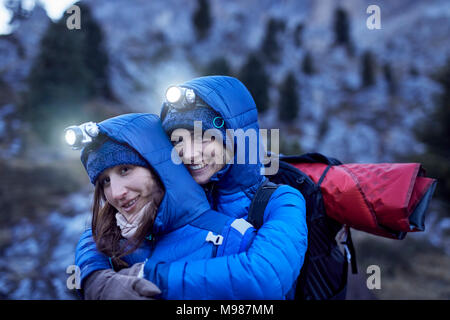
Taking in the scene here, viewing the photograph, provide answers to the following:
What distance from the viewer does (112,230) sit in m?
1.81

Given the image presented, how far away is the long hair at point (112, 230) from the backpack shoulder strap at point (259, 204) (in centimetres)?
60

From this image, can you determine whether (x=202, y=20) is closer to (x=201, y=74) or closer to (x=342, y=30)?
(x=201, y=74)

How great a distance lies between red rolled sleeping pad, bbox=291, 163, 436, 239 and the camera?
75.6 inches

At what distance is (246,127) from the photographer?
1.97 metres

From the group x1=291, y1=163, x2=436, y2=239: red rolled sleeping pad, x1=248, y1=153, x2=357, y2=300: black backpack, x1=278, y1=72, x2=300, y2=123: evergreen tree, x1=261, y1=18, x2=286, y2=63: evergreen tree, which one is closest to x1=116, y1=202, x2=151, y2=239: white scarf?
x1=248, y1=153, x2=357, y2=300: black backpack

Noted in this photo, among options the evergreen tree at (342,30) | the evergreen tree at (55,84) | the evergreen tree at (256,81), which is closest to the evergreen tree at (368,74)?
the evergreen tree at (342,30)

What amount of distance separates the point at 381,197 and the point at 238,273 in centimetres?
125

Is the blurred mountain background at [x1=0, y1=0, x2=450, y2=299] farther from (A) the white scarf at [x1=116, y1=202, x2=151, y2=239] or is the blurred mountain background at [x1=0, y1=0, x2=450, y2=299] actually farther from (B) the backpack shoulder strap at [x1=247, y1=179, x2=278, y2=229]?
(A) the white scarf at [x1=116, y1=202, x2=151, y2=239]

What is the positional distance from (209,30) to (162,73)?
8.85 metres

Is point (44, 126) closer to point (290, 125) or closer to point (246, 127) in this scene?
point (246, 127)

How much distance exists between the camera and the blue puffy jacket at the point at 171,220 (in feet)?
5.26

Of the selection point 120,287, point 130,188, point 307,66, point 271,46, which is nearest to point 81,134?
point 130,188

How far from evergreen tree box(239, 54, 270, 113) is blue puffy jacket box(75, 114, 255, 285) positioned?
765 inches

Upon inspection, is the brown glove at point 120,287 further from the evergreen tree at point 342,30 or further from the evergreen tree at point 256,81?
the evergreen tree at point 342,30
